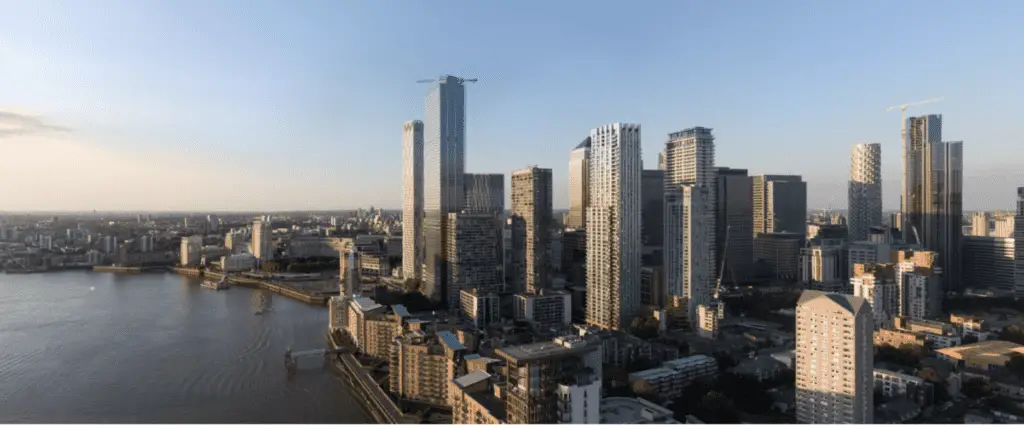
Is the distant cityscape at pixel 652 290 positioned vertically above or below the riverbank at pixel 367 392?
above

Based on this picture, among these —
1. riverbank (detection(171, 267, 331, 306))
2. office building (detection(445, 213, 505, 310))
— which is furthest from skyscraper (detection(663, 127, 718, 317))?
riverbank (detection(171, 267, 331, 306))

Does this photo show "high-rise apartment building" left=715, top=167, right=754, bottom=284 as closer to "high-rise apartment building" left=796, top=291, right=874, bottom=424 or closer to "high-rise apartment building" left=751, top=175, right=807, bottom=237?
"high-rise apartment building" left=751, top=175, right=807, bottom=237

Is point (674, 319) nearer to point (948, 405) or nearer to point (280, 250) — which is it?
point (948, 405)

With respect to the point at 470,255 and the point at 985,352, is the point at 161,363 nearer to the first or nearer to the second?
the point at 470,255

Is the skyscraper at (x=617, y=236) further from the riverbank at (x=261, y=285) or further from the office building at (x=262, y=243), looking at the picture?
the office building at (x=262, y=243)

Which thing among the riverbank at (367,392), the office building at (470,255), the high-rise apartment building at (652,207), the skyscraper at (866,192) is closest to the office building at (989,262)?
the skyscraper at (866,192)

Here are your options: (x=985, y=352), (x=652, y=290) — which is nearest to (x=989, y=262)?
(x=985, y=352)
